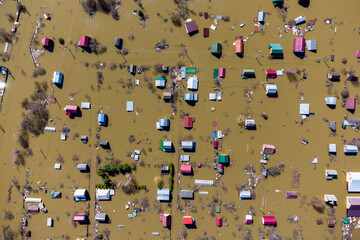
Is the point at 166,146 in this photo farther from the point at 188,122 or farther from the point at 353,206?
the point at 353,206

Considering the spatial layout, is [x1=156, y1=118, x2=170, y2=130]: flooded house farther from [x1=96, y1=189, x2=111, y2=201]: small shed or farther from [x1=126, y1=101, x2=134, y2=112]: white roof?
[x1=96, y1=189, x2=111, y2=201]: small shed

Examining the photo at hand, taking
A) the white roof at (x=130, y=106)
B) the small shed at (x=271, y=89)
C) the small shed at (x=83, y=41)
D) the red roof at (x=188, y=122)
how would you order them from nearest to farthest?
the small shed at (x=271, y=89)
the small shed at (x=83, y=41)
the red roof at (x=188, y=122)
the white roof at (x=130, y=106)

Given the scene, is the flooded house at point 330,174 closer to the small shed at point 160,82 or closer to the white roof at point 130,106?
the small shed at point 160,82

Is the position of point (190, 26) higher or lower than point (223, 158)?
higher

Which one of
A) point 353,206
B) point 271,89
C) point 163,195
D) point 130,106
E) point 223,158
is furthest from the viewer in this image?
point 130,106

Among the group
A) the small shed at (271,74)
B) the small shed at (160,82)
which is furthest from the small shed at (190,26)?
the small shed at (271,74)

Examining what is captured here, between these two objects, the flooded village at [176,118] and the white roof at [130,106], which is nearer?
the flooded village at [176,118]

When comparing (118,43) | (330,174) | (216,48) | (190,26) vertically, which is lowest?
(330,174)

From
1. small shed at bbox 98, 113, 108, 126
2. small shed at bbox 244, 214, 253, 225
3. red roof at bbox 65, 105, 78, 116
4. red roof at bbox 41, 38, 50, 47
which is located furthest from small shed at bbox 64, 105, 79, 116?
small shed at bbox 244, 214, 253, 225

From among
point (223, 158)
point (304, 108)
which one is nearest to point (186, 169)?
point (223, 158)
